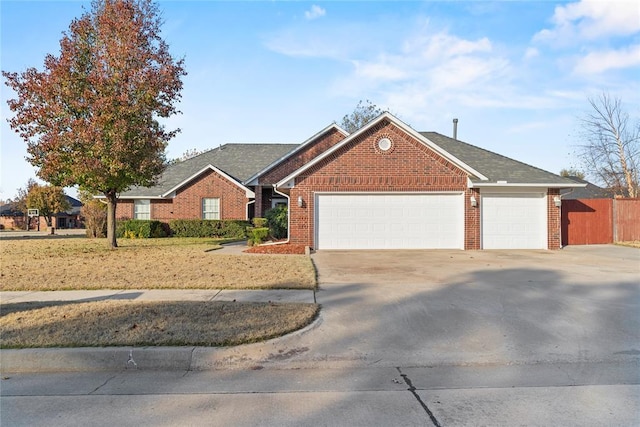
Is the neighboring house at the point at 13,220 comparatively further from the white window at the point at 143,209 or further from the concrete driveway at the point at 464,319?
the concrete driveway at the point at 464,319

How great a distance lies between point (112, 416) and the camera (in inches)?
150

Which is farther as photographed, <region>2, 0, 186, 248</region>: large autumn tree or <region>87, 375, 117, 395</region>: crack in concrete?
<region>2, 0, 186, 248</region>: large autumn tree

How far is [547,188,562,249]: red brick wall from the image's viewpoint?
16.7m

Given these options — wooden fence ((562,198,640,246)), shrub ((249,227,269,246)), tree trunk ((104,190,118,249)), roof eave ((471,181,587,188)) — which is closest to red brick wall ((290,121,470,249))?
roof eave ((471,181,587,188))

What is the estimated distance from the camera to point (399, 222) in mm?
16469

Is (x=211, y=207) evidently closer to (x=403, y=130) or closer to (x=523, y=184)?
(x=403, y=130)

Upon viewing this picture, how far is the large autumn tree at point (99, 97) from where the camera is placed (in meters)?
14.6

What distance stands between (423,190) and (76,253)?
1333 cm

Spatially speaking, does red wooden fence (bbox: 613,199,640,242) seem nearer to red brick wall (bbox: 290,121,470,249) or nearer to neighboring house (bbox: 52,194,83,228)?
red brick wall (bbox: 290,121,470,249)

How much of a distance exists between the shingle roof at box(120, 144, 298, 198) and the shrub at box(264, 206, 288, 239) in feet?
21.5

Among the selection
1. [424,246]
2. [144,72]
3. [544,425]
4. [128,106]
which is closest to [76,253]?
[128,106]

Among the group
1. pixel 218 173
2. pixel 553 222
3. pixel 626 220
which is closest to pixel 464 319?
pixel 553 222

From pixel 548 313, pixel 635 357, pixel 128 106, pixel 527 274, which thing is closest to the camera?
pixel 635 357

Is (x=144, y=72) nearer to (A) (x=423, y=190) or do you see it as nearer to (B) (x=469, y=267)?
(A) (x=423, y=190)
